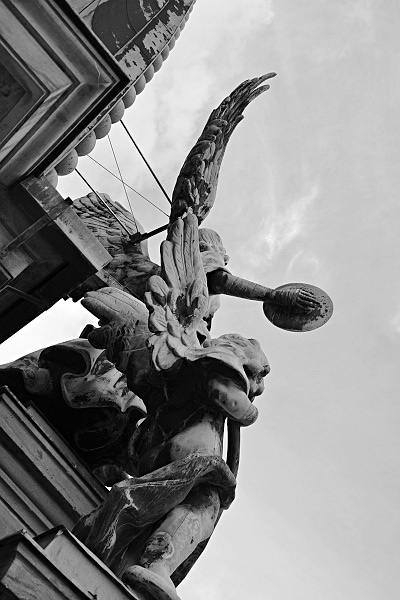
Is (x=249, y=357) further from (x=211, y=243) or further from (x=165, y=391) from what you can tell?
(x=211, y=243)

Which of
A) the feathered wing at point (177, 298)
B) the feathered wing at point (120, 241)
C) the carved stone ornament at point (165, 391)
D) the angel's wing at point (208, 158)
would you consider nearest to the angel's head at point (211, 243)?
the carved stone ornament at point (165, 391)

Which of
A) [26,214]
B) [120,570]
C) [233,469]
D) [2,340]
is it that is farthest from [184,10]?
[120,570]

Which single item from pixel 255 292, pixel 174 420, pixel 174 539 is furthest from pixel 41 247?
pixel 255 292

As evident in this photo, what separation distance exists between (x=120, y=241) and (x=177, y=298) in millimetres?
2478

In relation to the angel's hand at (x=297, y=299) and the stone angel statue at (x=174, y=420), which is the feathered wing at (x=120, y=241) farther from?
the stone angel statue at (x=174, y=420)

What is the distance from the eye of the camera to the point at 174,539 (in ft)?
18.7

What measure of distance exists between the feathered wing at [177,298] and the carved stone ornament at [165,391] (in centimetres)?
1

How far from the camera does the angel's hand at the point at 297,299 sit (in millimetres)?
8555

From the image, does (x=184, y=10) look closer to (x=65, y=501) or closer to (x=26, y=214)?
(x=26, y=214)

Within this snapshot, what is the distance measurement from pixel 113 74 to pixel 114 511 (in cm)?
256

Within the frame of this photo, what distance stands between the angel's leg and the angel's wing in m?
2.98

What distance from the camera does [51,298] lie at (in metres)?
6.59

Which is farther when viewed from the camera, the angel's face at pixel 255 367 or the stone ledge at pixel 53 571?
the angel's face at pixel 255 367

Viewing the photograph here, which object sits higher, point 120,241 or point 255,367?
point 120,241
